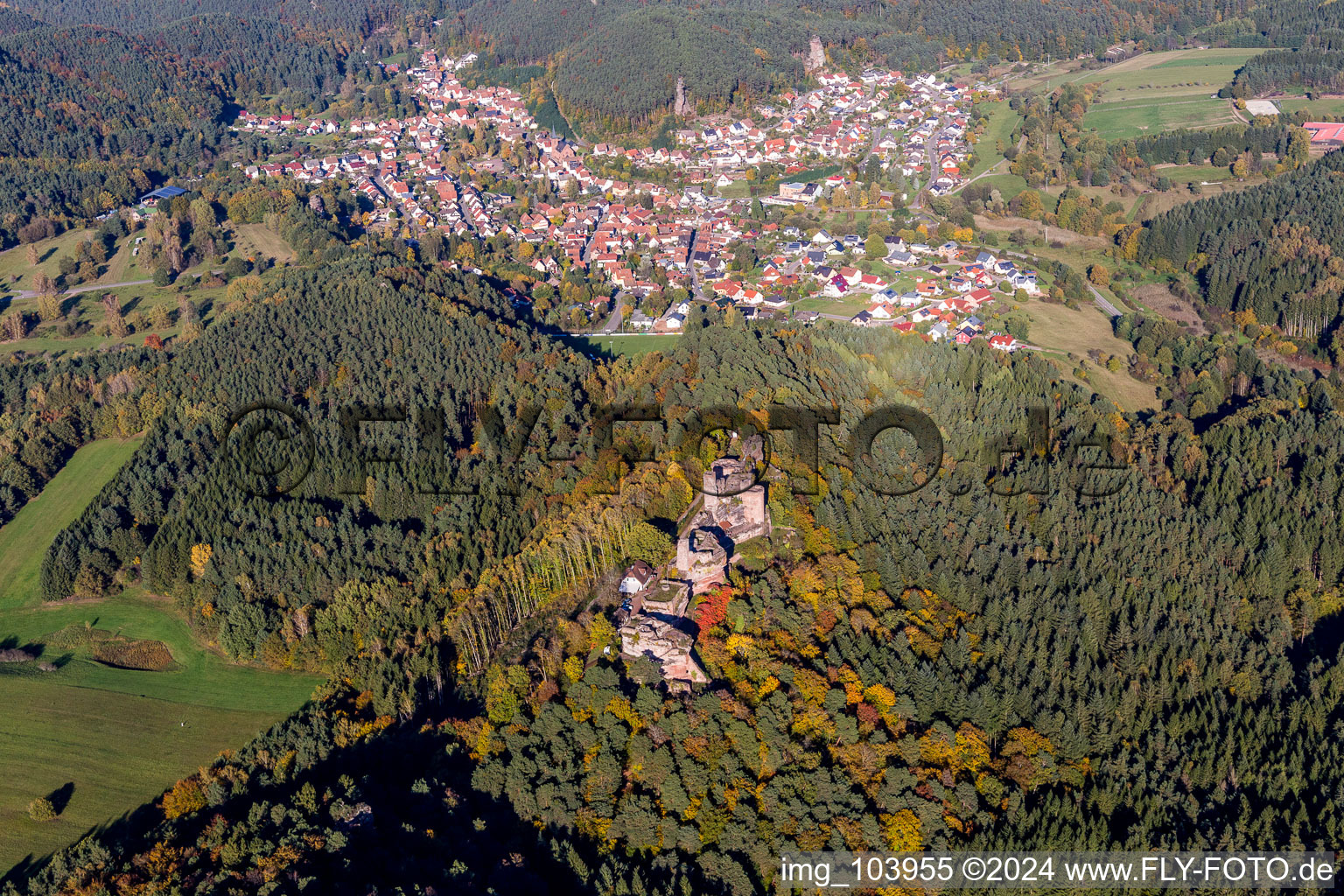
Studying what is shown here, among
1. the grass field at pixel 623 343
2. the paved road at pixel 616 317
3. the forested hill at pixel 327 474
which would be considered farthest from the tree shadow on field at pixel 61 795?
the paved road at pixel 616 317

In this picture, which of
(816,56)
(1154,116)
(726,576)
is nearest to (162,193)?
(816,56)

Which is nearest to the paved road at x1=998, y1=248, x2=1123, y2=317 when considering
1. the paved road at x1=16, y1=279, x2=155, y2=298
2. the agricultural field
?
the agricultural field

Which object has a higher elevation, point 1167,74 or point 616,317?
point 1167,74

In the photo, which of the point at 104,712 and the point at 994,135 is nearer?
the point at 104,712

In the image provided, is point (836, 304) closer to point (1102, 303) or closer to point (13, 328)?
point (1102, 303)

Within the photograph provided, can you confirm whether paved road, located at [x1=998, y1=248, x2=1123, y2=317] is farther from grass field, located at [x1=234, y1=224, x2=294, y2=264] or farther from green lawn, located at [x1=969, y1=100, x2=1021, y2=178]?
grass field, located at [x1=234, y1=224, x2=294, y2=264]

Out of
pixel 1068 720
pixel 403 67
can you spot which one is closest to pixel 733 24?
pixel 403 67
